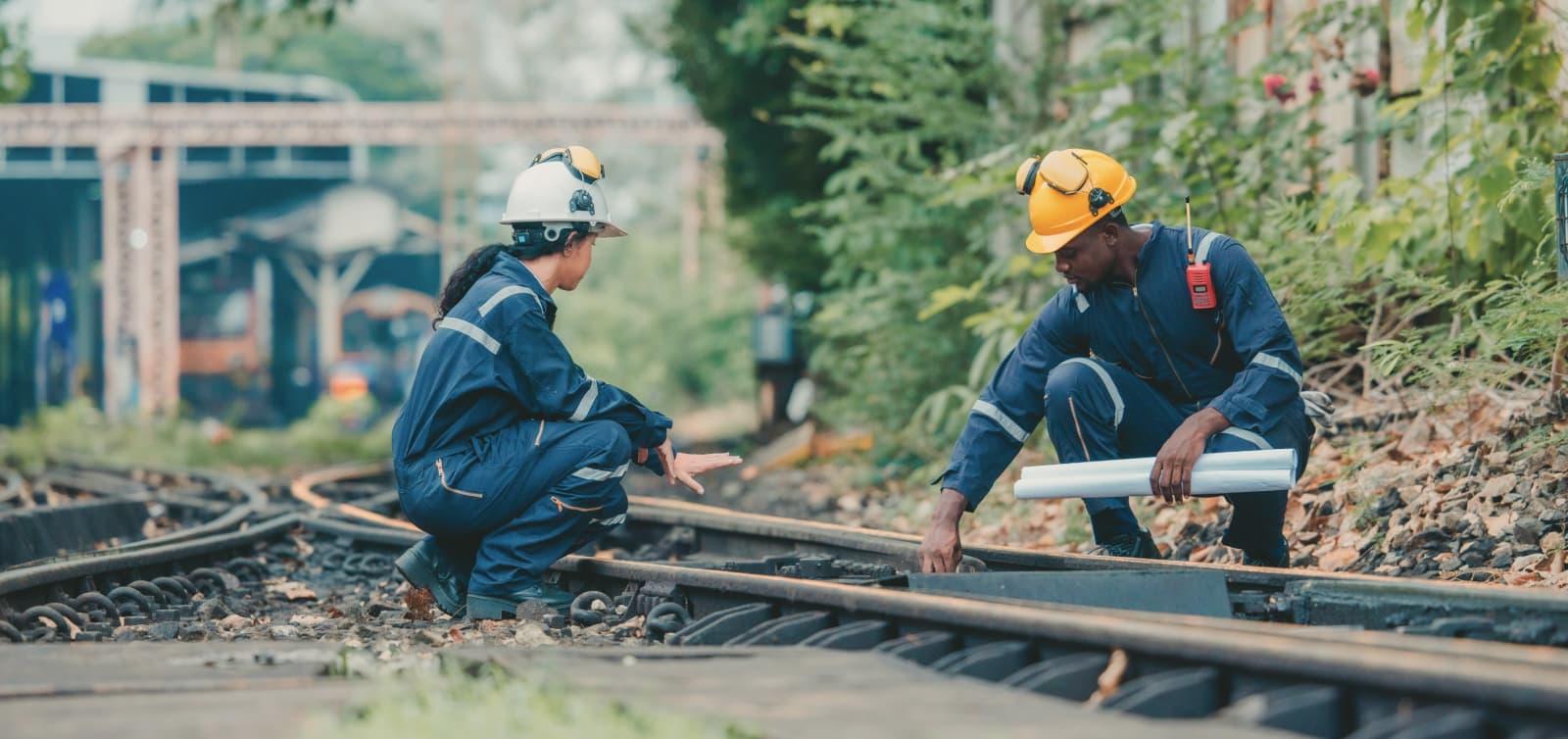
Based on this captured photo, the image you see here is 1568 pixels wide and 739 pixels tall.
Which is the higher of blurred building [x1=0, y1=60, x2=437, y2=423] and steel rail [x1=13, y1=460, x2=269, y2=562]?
blurred building [x1=0, y1=60, x2=437, y2=423]

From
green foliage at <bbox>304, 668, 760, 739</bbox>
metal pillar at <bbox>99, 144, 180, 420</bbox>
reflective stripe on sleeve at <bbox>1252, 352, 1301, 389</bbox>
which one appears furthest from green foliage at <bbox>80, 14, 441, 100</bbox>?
green foliage at <bbox>304, 668, 760, 739</bbox>

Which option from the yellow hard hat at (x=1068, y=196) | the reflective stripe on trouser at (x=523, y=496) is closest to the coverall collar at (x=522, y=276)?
the reflective stripe on trouser at (x=523, y=496)

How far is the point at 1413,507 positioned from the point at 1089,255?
1890 millimetres

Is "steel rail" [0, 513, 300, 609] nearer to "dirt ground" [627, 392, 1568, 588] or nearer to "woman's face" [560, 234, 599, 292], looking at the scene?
"woman's face" [560, 234, 599, 292]

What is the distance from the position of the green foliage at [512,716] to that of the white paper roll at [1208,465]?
223 cm

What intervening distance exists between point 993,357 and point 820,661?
5.42 meters

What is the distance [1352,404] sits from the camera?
22.9 feet

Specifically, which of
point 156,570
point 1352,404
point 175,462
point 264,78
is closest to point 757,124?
point 175,462

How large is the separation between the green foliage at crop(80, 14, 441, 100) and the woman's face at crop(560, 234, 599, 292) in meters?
46.8

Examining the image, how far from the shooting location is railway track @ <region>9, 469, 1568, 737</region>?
2.50 meters

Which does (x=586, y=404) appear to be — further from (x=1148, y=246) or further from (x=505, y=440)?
(x=1148, y=246)

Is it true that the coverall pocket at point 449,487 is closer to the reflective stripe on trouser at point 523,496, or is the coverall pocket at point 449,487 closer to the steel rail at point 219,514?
the reflective stripe on trouser at point 523,496

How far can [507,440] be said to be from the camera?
482cm

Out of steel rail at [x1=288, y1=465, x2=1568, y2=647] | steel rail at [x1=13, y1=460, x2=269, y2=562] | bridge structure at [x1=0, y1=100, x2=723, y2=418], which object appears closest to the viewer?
steel rail at [x1=288, y1=465, x2=1568, y2=647]
